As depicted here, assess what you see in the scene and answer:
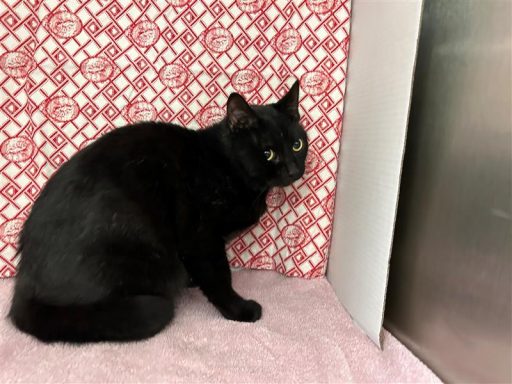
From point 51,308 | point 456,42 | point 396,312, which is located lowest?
point 396,312

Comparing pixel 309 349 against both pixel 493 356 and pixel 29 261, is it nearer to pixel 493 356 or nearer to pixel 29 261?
pixel 493 356

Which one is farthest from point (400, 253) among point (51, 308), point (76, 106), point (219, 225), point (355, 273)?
point (76, 106)

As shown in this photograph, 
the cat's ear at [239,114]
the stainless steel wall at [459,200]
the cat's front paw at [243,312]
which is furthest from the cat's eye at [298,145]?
the cat's front paw at [243,312]

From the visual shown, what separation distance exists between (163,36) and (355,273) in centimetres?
90

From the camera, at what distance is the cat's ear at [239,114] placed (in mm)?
1013

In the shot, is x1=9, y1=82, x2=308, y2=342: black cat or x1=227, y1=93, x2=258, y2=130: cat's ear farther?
x1=227, y1=93, x2=258, y2=130: cat's ear

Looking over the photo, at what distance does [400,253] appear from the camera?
101 cm

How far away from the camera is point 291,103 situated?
44.1 inches

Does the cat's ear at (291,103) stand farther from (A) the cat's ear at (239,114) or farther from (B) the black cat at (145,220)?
(A) the cat's ear at (239,114)

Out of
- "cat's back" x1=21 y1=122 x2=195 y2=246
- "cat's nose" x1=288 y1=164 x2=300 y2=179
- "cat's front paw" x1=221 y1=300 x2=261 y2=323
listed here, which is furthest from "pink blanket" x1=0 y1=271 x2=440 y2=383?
"cat's nose" x1=288 y1=164 x2=300 y2=179

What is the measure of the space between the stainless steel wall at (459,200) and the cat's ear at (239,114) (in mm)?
409

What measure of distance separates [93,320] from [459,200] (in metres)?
0.82

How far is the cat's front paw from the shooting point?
3.40 feet

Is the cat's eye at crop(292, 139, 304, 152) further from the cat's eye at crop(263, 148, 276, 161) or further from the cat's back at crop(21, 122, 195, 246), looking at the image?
the cat's back at crop(21, 122, 195, 246)
